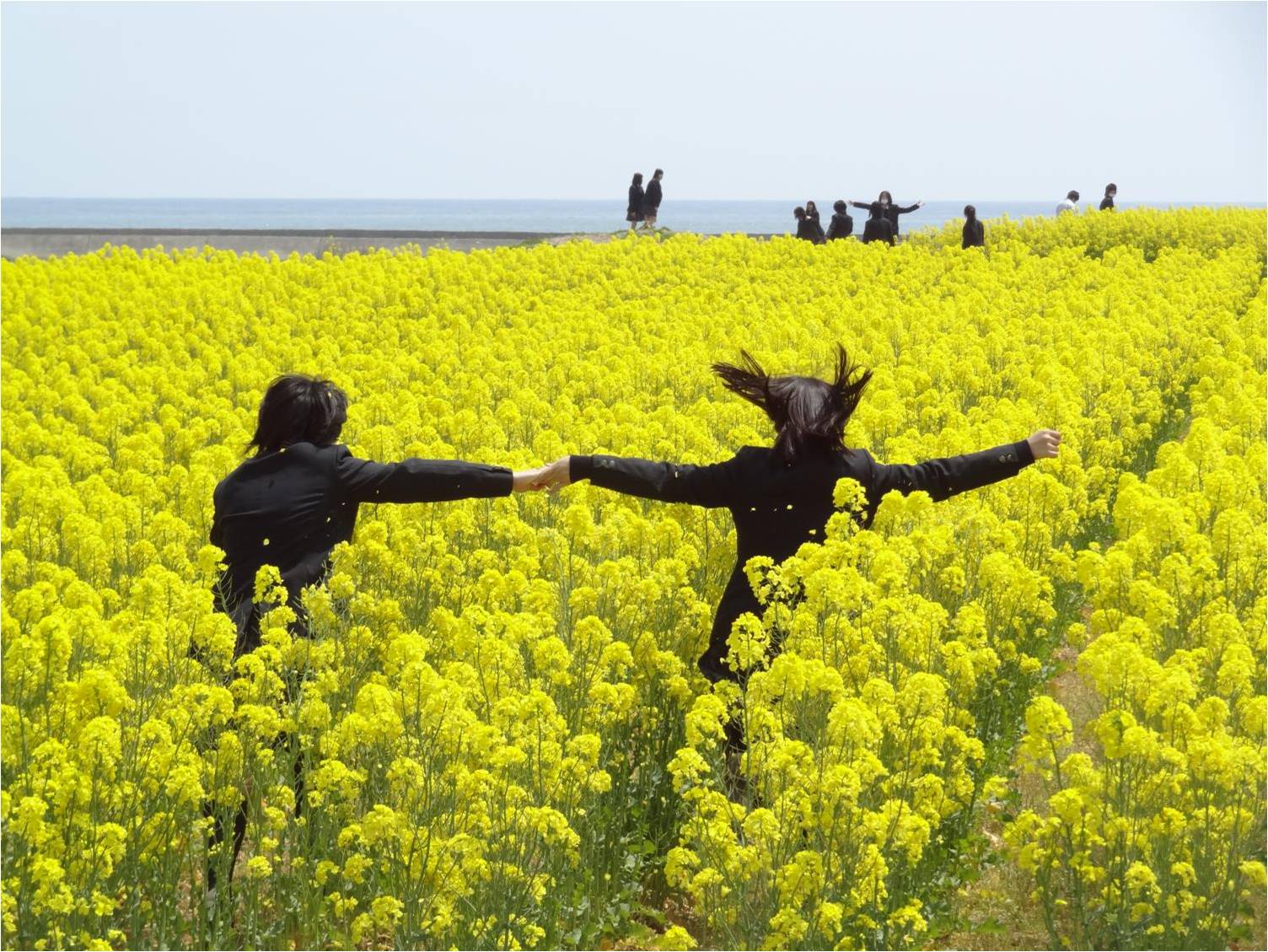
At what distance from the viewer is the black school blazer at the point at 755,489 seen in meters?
5.57

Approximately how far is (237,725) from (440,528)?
7.41 ft

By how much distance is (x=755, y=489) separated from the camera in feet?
18.4

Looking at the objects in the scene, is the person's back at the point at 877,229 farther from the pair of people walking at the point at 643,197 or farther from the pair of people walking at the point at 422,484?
the pair of people walking at the point at 422,484

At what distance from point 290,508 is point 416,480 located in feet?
1.66

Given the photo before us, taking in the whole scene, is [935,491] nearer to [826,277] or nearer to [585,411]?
[585,411]

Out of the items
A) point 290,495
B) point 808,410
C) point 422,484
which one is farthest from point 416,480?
point 808,410

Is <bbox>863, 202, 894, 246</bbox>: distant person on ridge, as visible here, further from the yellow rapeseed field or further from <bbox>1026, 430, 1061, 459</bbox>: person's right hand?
<bbox>1026, 430, 1061, 459</bbox>: person's right hand

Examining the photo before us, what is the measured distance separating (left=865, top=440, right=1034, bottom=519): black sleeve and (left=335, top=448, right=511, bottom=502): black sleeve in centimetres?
146

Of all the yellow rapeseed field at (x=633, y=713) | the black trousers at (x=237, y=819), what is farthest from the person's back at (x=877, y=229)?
the black trousers at (x=237, y=819)

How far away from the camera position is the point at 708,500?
18.5 ft

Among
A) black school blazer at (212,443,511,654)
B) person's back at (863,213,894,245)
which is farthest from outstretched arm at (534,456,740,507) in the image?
person's back at (863,213,894,245)

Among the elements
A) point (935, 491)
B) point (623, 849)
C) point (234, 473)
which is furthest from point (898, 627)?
point (234, 473)

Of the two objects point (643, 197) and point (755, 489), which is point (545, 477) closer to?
point (755, 489)

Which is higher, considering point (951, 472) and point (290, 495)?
point (951, 472)
